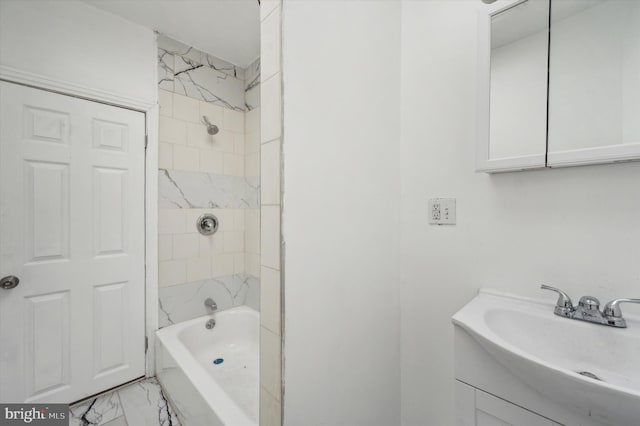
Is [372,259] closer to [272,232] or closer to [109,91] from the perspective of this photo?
[272,232]

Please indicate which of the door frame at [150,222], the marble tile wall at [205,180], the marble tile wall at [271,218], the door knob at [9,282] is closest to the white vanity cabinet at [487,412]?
the marble tile wall at [271,218]

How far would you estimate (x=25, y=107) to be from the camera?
141 centimetres

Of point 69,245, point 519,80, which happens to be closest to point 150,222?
point 69,245

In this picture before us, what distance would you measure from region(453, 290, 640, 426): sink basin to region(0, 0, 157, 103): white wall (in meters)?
2.32

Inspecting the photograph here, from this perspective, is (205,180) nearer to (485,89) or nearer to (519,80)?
(485,89)

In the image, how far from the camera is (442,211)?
114 cm

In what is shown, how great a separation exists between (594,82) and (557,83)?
0.30ft

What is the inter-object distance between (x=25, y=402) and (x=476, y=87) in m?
2.78

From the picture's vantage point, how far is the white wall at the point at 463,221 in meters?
0.81

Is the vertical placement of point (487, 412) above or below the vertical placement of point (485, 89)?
below

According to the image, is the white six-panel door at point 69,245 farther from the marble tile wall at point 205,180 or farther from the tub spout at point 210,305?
the tub spout at point 210,305

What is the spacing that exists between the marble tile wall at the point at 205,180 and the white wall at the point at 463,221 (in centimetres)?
133

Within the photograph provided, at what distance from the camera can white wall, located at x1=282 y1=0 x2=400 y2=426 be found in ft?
2.69

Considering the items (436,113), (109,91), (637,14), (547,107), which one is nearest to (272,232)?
(436,113)
